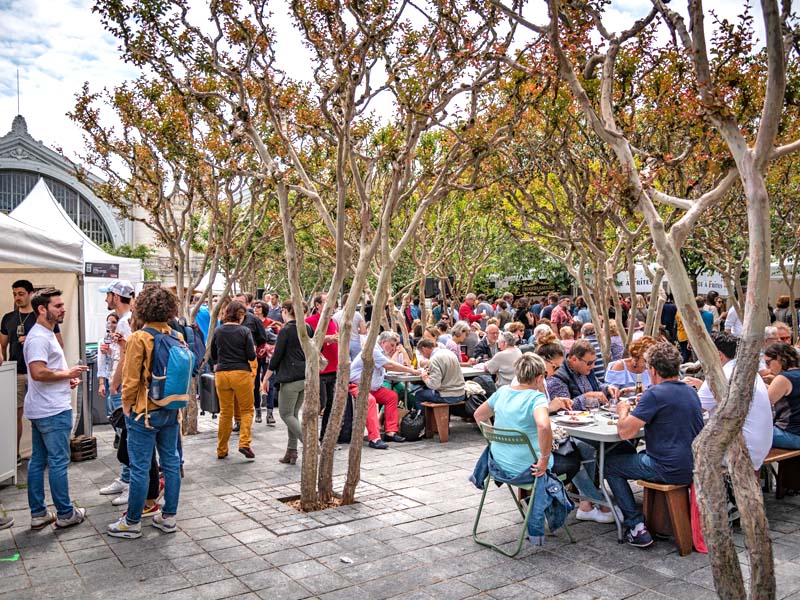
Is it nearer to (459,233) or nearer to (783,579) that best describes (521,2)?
(783,579)

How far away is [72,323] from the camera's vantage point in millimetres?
8266

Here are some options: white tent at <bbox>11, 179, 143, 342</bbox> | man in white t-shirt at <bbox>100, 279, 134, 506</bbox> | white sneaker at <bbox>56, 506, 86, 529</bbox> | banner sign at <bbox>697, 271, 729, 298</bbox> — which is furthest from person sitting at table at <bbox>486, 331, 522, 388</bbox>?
banner sign at <bbox>697, 271, 729, 298</bbox>

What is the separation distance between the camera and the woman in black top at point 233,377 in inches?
305

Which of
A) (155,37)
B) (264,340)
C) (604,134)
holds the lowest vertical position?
(264,340)

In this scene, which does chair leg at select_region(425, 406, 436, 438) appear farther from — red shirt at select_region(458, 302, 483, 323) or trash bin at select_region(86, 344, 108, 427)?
red shirt at select_region(458, 302, 483, 323)

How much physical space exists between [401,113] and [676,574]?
15.9 ft

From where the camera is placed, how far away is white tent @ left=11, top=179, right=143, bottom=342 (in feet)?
42.9

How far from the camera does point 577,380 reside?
6750mm

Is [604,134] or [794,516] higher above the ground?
[604,134]

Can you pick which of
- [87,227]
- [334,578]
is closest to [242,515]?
[334,578]

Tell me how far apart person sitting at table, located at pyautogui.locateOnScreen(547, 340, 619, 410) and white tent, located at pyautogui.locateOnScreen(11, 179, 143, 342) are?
936 cm

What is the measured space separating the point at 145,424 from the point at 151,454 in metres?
0.32

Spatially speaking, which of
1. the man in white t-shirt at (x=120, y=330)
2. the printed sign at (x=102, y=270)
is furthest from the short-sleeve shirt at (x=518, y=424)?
the printed sign at (x=102, y=270)

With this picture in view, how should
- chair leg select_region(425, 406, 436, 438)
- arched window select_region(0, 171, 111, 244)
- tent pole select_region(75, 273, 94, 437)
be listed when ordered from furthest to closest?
arched window select_region(0, 171, 111, 244) < chair leg select_region(425, 406, 436, 438) < tent pole select_region(75, 273, 94, 437)
